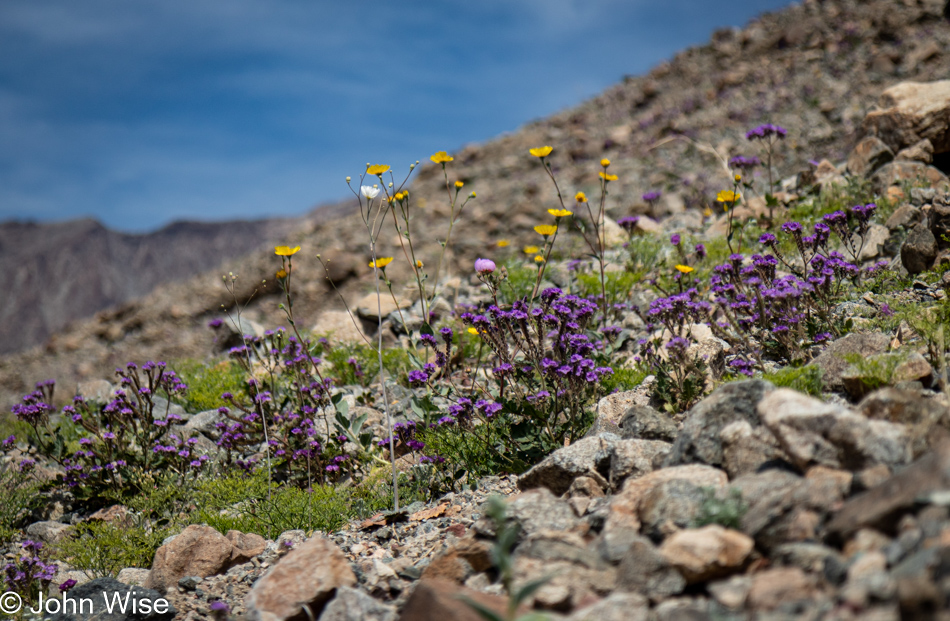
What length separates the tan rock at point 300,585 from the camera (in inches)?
133

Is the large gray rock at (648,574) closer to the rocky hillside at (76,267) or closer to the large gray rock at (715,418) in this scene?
the large gray rock at (715,418)

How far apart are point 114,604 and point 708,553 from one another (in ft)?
12.0

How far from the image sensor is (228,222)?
68.6 metres

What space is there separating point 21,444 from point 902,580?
31.1ft

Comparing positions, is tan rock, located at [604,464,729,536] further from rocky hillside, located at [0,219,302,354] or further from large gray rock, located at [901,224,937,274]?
rocky hillside, located at [0,219,302,354]

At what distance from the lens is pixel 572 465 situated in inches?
162

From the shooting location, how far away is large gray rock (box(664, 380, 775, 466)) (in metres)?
3.50

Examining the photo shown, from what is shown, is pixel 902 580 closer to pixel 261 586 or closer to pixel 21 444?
pixel 261 586

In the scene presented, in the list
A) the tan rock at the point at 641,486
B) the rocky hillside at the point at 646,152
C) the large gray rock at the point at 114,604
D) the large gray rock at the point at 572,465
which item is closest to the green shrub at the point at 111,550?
the large gray rock at the point at 114,604

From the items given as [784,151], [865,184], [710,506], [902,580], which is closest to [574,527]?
[710,506]

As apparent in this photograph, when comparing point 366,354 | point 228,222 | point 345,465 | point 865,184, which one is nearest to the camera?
point 345,465

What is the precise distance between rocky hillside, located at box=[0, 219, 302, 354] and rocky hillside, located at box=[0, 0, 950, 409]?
114ft

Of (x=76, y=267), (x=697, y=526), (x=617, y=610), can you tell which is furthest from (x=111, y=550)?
(x=76, y=267)

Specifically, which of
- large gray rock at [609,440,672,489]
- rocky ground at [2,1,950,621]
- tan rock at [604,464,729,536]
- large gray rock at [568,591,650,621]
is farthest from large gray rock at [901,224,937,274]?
large gray rock at [568,591,650,621]
